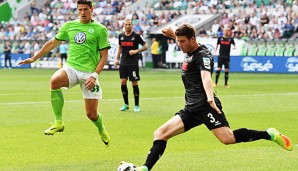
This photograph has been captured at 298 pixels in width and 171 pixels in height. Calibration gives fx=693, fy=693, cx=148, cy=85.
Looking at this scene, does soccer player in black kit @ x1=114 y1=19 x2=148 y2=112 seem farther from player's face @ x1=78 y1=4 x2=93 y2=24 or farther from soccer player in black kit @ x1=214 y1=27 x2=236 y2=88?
soccer player in black kit @ x1=214 y1=27 x2=236 y2=88

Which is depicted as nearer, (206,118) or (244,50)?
(206,118)

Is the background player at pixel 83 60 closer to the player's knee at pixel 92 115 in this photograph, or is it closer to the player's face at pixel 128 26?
the player's knee at pixel 92 115

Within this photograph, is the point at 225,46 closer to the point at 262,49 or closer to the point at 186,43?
the point at 262,49

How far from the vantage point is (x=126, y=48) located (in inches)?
750

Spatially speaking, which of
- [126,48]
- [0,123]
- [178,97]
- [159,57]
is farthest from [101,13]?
[0,123]

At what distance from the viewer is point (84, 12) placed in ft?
38.3

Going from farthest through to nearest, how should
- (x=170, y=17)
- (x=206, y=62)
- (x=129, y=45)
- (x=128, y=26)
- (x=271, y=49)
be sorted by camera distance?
(x=170, y=17)
(x=271, y=49)
(x=129, y=45)
(x=128, y=26)
(x=206, y=62)

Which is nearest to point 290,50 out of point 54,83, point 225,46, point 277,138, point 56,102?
point 225,46

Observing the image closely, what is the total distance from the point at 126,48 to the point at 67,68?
24.1ft

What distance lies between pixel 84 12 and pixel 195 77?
333cm

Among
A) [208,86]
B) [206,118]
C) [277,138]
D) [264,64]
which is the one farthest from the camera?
[264,64]

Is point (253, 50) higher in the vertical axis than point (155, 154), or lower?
lower

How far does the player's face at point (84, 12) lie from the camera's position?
38.1 ft

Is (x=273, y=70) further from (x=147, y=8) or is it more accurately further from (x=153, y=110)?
(x=153, y=110)
